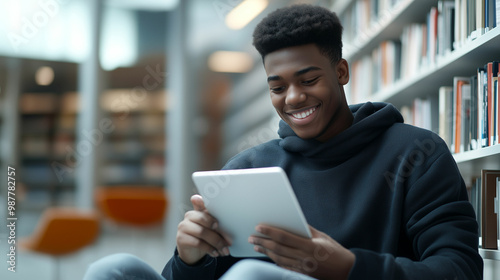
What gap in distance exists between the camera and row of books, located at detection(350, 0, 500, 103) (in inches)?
65.8

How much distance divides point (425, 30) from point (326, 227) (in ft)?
4.27

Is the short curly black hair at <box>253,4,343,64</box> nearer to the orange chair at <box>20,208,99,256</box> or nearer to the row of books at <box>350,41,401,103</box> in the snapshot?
the row of books at <box>350,41,401,103</box>

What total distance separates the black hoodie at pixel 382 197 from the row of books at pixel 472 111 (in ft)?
1.40

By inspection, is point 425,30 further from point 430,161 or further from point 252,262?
point 252,262

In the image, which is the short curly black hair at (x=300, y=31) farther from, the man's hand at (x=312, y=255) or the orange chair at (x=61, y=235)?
the orange chair at (x=61, y=235)

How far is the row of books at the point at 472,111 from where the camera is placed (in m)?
1.54

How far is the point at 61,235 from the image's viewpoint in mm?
3621

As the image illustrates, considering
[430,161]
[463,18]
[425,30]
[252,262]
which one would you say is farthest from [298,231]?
[425,30]

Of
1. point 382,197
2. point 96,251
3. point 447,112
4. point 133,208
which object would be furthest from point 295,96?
point 96,251

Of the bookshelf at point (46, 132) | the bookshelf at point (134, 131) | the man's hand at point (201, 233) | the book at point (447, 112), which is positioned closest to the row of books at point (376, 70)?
the book at point (447, 112)

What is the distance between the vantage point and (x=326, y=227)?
1.17 meters

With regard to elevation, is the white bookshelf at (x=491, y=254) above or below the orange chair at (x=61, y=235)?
above

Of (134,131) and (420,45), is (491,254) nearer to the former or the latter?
(420,45)

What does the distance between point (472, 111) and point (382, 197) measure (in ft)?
2.37
